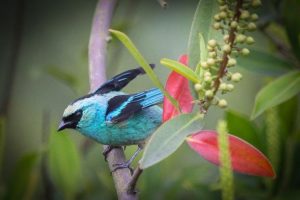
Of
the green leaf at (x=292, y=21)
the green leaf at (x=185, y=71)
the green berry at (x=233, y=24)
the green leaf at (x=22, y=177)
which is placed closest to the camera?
the green berry at (x=233, y=24)

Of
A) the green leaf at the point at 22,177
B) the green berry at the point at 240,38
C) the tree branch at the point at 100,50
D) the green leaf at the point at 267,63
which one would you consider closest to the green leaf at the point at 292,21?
the green leaf at the point at 267,63

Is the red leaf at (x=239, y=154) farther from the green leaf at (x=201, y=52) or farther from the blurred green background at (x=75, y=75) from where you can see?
the blurred green background at (x=75, y=75)

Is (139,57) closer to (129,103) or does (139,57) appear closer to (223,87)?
(223,87)

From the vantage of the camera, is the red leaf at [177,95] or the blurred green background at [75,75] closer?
the red leaf at [177,95]

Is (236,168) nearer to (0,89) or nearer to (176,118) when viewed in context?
(176,118)

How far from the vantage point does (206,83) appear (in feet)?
4.42

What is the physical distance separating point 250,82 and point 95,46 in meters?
1.58

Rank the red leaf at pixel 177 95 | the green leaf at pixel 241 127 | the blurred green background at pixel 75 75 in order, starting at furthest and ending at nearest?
the blurred green background at pixel 75 75, the green leaf at pixel 241 127, the red leaf at pixel 177 95

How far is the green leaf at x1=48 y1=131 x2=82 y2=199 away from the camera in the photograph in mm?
2389

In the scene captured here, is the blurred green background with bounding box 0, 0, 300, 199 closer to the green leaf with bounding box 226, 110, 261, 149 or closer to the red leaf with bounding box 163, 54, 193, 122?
the green leaf with bounding box 226, 110, 261, 149

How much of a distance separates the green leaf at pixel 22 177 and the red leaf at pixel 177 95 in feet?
3.67

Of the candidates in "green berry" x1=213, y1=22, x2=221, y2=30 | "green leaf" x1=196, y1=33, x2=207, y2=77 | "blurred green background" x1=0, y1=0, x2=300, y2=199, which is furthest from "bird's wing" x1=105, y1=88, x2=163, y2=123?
"green berry" x1=213, y1=22, x2=221, y2=30

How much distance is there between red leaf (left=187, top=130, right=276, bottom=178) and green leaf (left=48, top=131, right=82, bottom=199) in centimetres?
107

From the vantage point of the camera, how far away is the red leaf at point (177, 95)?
1.49m
